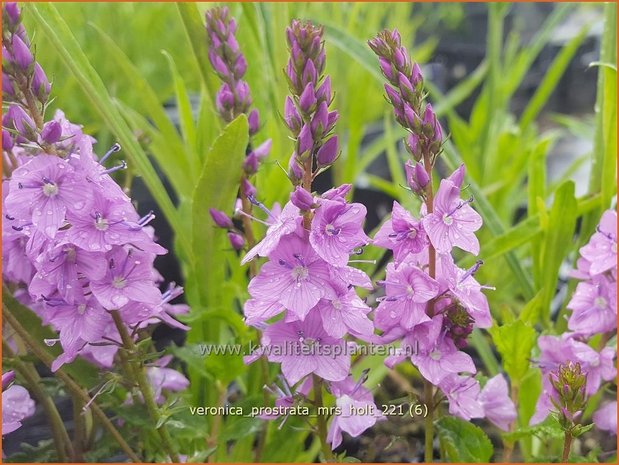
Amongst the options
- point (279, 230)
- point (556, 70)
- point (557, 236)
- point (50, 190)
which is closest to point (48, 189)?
point (50, 190)

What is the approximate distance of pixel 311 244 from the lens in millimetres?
441

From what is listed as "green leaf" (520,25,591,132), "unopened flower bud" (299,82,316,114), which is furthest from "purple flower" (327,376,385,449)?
"green leaf" (520,25,591,132)

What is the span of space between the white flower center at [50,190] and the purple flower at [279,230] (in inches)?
5.1

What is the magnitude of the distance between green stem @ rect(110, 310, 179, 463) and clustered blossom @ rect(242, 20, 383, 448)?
0.32ft

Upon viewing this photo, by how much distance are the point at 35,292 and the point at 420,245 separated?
0.26 meters

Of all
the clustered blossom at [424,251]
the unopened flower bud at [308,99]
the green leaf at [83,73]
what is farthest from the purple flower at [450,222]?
the green leaf at [83,73]

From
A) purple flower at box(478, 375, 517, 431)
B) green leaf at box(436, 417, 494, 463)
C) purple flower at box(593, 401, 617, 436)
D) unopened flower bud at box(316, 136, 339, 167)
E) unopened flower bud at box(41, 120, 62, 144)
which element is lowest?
purple flower at box(593, 401, 617, 436)

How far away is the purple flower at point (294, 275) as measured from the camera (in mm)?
457

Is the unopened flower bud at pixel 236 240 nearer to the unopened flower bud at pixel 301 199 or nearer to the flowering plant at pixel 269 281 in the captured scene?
the flowering plant at pixel 269 281

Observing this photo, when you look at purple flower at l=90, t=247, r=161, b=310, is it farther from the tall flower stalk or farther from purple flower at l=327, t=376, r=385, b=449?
purple flower at l=327, t=376, r=385, b=449

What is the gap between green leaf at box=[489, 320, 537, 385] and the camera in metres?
0.62

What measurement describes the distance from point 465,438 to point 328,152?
0.91ft

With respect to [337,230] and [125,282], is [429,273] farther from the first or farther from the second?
[125,282]

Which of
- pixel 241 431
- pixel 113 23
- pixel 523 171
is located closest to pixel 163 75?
pixel 113 23
